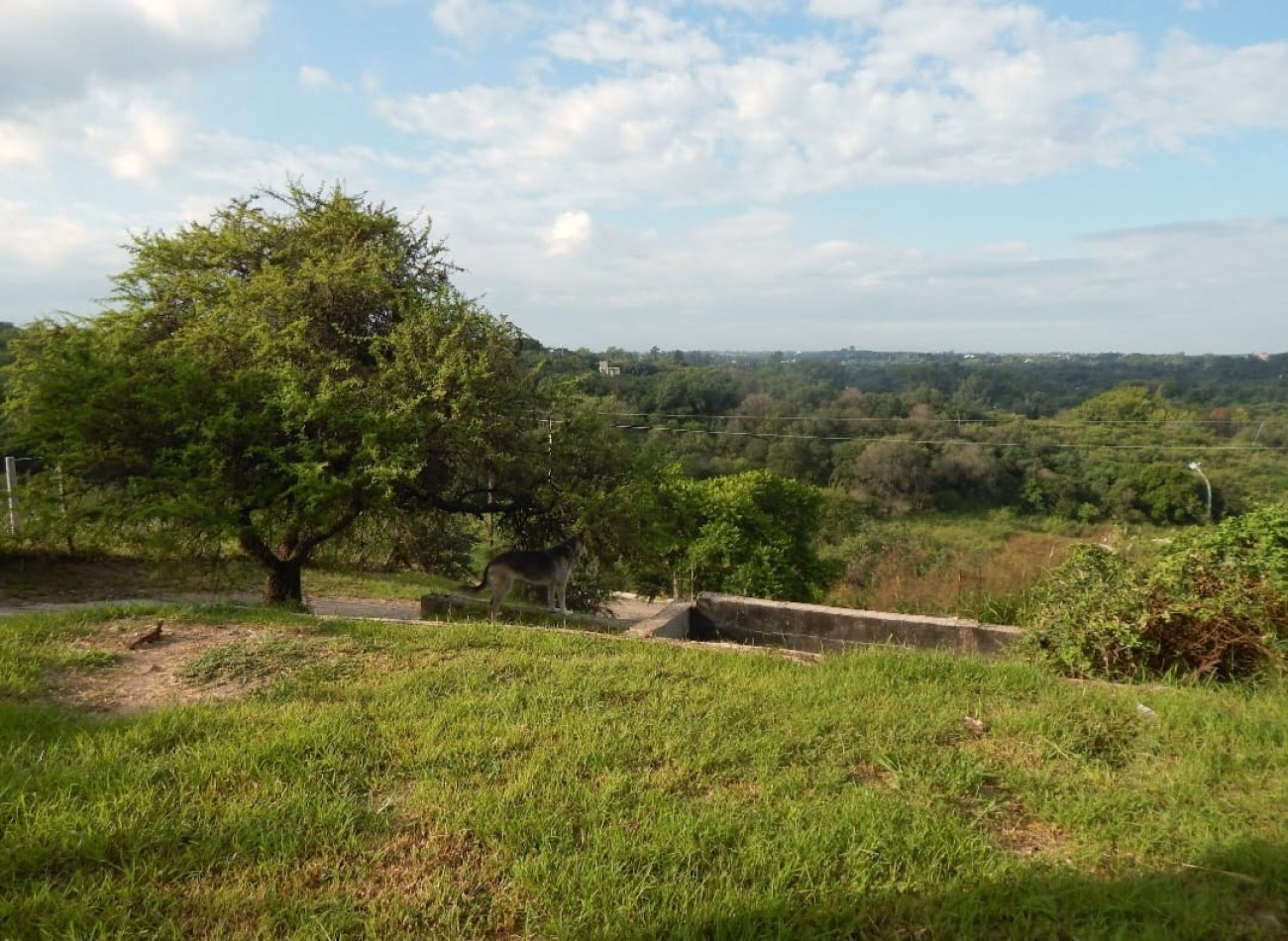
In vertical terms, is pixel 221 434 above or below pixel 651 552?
above

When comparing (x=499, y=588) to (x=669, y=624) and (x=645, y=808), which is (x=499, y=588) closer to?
(x=669, y=624)

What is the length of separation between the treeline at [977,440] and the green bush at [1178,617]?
82.2ft

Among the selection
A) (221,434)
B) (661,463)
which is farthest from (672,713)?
(661,463)

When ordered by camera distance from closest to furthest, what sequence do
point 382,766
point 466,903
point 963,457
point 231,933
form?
1. point 231,933
2. point 466,903
3. point 382,766
4. point 963,457

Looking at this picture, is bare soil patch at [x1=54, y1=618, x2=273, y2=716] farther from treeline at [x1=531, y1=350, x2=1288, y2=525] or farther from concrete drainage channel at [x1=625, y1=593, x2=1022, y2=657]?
treeline at [x1=531, y1=350, x2=1288, y2=525]

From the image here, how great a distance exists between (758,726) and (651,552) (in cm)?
574

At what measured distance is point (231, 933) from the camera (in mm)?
2289

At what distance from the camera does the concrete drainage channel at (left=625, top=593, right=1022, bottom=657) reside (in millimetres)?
6992

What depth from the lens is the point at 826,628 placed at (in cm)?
781

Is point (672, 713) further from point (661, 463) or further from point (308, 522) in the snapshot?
point (661, 463)

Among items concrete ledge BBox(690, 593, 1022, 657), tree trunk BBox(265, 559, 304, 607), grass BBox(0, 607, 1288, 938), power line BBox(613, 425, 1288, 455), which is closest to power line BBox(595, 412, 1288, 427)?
power line BBox(613, 425, 1288, 455)

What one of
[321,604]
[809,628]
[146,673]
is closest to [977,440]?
[809,628]

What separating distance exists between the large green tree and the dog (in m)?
1.05

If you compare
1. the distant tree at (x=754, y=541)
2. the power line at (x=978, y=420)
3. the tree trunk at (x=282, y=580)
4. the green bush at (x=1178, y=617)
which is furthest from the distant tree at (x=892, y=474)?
the green bush at (x=1178, y=617)
